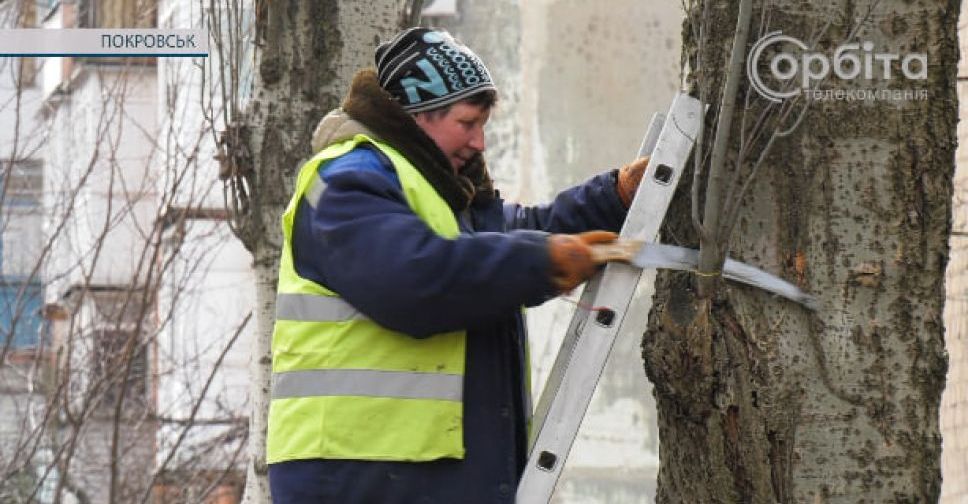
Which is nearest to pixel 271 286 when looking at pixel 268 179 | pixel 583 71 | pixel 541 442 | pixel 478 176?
pixel 268 179

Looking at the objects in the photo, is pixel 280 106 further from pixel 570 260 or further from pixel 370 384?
pixel 570 260

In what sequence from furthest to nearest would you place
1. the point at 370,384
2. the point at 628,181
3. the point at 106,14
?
the point at 106,14
the point at 628,181
the point at 370,384

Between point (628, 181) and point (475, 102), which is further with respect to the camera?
point (628, 181)

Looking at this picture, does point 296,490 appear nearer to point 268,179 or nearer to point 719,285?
point 719,285

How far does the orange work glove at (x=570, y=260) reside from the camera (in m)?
3.77

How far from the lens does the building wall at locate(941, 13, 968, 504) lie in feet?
28.8

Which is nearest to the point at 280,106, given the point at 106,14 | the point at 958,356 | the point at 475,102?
the point at 475,102

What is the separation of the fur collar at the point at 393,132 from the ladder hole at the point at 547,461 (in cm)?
59

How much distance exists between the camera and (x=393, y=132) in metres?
4.11

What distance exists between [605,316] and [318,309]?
0.59 m

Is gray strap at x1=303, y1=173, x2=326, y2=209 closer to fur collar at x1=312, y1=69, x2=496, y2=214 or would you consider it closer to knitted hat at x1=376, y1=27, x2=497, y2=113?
fur collar at x1=312, y1=69, x2=496, y2=214

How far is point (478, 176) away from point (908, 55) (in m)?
Answer: 1.06

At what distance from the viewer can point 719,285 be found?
375 cm

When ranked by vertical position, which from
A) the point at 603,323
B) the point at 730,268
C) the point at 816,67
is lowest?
the point at 603,323
